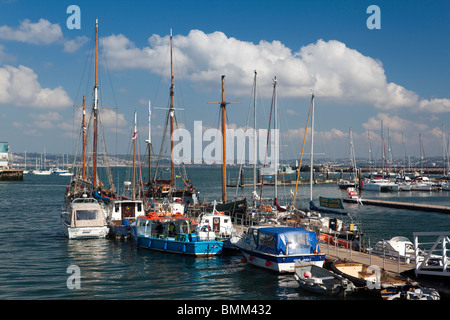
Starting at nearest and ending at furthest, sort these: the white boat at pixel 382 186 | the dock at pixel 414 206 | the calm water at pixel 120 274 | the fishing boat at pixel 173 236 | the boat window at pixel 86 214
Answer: the calm water at pixel 120 274 < the fishing boat at pixel 173 236 < the boat window at pixel 86 214 < the dock at pixel 414 206 < the white boat at pixel 382 186

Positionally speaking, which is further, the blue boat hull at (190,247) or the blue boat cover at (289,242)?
the blue boat hull at (190,247)

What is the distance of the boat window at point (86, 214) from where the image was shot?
39.3 metres

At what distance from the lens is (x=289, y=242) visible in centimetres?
2738

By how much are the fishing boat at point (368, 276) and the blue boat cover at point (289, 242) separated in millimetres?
2513

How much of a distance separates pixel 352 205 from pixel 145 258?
5885 centimetres

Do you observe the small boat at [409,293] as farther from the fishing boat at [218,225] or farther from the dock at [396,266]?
the fishing boat at [218,225]

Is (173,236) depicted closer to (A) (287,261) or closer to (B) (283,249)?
(B) (283,249)

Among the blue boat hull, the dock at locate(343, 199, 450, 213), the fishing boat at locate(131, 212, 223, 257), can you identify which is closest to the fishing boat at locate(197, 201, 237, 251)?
the fishing boat at locate(131, 212, 223, 257)

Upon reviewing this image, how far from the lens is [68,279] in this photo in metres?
27.0

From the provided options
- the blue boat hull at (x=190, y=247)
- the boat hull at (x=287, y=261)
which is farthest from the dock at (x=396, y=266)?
the blue boat hull at (x=190, y=247)

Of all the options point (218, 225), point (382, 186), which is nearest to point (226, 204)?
point (218, 225)

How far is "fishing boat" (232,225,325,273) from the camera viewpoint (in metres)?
26.8

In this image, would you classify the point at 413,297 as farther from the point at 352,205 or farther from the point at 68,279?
the point at 352,205

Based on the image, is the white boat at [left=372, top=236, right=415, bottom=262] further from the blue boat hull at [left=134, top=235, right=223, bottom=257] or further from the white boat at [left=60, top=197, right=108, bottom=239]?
the white boat at [left=60, top=197, right=108, bottom=239]
